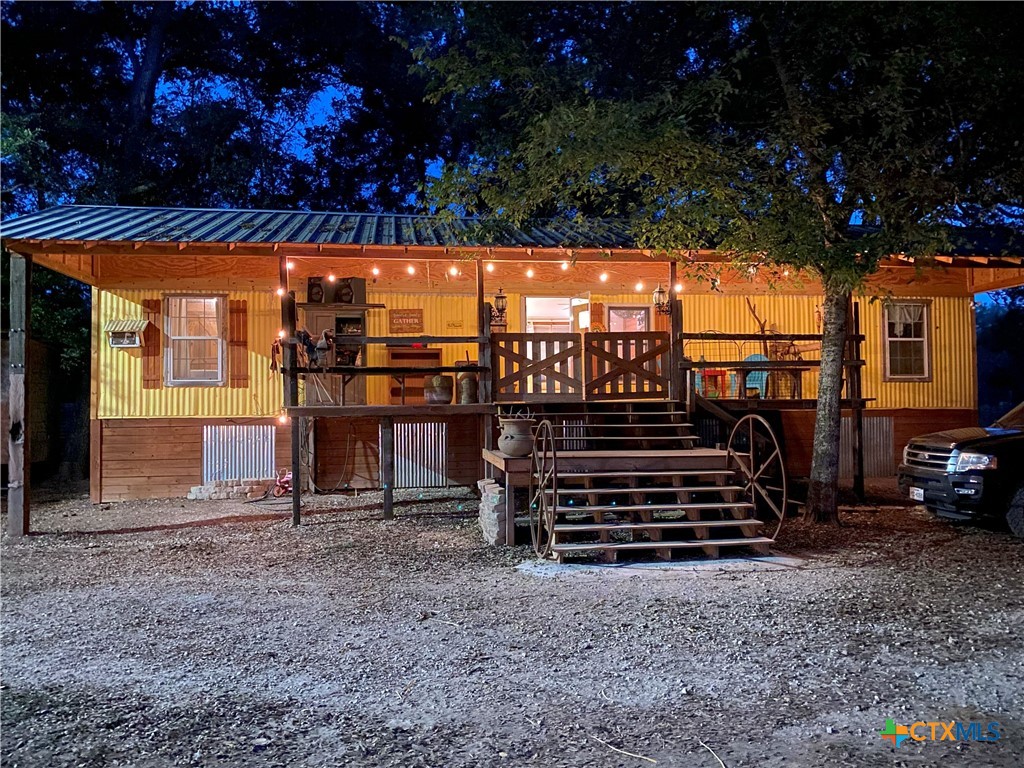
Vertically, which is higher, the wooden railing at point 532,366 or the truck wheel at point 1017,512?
the wooden railing at point 532,366

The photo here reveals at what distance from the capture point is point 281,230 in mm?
11719

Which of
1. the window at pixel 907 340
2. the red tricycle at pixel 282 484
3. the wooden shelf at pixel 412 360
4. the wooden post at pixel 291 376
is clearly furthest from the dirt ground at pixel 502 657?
the window at pixel 907 340

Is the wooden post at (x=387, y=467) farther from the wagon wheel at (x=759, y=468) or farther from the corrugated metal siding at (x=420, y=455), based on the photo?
the wagon wheel at (x=759, y=468)

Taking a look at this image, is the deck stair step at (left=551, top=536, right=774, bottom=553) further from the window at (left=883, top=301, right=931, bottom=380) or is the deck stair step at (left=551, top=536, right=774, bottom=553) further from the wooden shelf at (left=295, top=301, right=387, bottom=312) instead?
the window at (left=883, top=301, right=931, bottom=380)

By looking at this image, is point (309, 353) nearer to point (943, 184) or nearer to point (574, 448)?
point (574, 448)

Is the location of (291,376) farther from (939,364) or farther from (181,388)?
(939,364)

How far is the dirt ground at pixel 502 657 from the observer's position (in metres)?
3.59

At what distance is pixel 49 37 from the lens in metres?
21.8

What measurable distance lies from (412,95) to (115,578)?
21.6 meters

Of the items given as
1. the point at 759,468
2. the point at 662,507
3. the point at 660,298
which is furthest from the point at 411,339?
the point at 660,298

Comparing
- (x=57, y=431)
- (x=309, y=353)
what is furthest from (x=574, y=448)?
(x=57, y=431)

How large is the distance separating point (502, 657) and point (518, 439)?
3.94 meters

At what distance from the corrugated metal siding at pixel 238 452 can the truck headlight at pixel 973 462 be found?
10.2m

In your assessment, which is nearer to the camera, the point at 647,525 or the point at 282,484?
the point at 647,525
